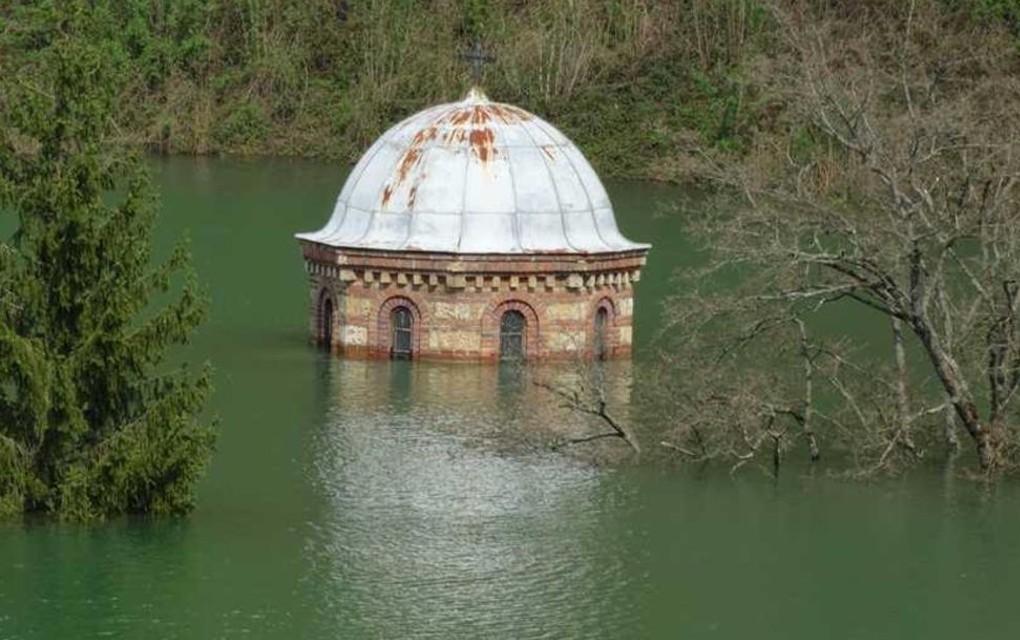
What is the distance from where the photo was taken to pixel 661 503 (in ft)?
111

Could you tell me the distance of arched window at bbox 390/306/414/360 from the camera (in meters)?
43.7

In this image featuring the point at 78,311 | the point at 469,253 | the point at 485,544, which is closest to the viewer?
the point at 78,311

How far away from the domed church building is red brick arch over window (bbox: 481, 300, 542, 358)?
2 cm

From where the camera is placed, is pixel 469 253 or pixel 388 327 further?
pixel 388 327

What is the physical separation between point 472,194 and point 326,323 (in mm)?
3455

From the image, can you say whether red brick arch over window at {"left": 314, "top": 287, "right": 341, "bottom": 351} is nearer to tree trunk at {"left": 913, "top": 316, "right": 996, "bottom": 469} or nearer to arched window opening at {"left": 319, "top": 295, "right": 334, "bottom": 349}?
arched window opening at {"left": 319, "top": 295, "right": 334, "bottom": 349}

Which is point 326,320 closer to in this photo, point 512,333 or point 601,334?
point 512,333

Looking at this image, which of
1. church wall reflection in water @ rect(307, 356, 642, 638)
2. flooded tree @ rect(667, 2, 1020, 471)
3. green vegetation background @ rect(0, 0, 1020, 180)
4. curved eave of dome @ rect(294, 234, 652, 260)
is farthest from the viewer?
green vegetation background @ rect(0, 0, 1020, 180)

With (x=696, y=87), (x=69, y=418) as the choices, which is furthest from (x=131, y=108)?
(x=69, y=418)

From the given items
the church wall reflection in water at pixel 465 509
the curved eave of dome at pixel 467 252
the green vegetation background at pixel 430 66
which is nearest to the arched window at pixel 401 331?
the church wall reflection in water at pixel 465 509

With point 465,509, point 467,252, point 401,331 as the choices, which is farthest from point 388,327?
point 465,509

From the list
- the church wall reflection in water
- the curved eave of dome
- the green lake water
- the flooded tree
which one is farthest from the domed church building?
the flooded tree

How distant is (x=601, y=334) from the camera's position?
1752 inches

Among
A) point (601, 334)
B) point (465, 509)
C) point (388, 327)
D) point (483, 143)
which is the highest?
point (483, 143)
